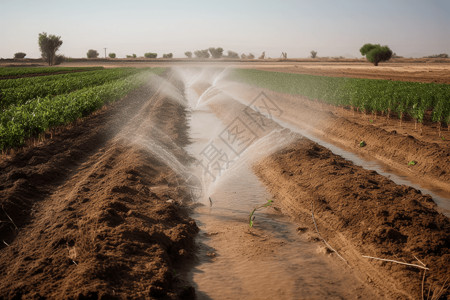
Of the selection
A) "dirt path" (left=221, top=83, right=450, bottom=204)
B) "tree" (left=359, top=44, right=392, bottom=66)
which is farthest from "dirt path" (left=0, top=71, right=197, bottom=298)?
"tree" (left=359, top=44, right=392, bottom=66)

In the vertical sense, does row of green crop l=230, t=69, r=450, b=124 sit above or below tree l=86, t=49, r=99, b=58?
below

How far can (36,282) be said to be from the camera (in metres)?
4.33

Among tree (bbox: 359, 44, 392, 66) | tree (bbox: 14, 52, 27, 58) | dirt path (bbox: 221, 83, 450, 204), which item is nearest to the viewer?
dirt path (bbox: 221, 83, 450, 204)

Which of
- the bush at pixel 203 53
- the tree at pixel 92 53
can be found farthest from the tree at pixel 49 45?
the bush at pixel 203 53

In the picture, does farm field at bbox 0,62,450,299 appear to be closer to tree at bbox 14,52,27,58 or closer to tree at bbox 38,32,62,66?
tree at bbox 38,32,62,66

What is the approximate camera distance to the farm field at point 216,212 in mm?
4750

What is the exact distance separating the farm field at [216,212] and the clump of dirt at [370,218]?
25 millimetres

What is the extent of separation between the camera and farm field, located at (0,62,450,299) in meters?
4.75

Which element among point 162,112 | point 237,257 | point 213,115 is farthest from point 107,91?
point 237,257

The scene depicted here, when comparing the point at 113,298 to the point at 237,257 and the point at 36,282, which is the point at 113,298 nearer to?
the point at 36,282

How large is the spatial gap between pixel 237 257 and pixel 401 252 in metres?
2.59

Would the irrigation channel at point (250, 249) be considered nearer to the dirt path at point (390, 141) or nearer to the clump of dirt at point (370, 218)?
the clump of dirt at point (370, 218)

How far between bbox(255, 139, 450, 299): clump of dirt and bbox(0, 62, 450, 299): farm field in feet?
0.08

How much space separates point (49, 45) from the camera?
94375 mm
